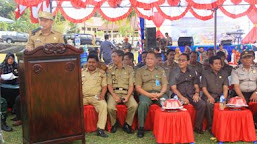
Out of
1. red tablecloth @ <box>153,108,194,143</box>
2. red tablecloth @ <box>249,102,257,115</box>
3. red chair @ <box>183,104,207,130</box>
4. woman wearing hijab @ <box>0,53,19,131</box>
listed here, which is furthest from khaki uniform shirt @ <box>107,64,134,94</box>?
red tablecloth @ <box>249,102,257,115</box>

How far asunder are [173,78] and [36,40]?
2.25 m

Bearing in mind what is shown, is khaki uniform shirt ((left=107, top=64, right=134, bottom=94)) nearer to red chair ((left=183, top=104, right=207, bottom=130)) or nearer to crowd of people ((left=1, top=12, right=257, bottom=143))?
crowd of people ((left=1, top=12, right=257, bottom=143))

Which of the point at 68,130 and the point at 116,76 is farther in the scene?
the point at 116,76

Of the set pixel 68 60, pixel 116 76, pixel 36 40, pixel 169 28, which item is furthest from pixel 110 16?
→ pixel 169 28

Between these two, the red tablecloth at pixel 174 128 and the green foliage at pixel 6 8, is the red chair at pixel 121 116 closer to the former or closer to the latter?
the red tablecloth at pixel 174 128

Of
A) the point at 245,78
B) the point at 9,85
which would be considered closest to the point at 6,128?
the point at 9,85

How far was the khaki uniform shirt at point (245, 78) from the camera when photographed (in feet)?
16.0

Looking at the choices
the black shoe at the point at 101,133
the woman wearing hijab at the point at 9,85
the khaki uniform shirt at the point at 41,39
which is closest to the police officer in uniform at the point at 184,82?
the black shoe at the point at 101,133

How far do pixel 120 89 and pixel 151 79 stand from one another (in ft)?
1.84

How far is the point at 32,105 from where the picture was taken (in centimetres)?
348

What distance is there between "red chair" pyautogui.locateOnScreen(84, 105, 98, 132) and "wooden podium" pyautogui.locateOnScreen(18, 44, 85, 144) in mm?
889

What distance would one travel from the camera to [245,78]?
4.89m

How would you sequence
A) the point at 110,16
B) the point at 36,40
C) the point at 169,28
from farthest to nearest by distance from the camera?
the point at 169,28, the point at 110,16, the point at 36,40

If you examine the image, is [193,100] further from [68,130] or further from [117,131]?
[68,130]
